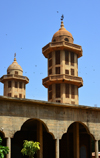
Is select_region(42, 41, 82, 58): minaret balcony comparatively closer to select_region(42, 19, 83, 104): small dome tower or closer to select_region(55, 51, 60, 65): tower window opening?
select_region(42, 19, 83, 104): small dome tower

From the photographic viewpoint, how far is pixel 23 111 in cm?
2605

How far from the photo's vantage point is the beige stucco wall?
2504 cm

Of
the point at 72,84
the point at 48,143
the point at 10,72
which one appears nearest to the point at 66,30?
the point at 72,84

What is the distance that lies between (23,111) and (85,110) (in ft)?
25.2

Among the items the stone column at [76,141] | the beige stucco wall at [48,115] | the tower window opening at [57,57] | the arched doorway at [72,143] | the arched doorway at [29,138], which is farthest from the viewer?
the tower window opening at [57,57]

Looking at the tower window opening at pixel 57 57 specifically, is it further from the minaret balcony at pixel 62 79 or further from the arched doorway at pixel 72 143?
the arched doorway at pixel 72 143

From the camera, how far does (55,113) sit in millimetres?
28078

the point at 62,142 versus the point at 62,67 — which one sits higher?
the point at 62,67

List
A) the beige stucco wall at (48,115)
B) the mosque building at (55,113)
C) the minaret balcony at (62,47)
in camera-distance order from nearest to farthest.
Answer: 1. the beige stucco wall at (48,115)
2. the mosque building at (55,113)
3. the minaret balcony at (62,47)

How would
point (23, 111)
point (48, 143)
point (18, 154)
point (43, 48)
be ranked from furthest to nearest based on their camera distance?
point (43, 48) → point (48, 143) → point (18, 154) → point (23, 111)

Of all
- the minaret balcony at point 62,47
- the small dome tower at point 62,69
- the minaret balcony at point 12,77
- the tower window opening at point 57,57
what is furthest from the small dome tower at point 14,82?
the tower window opening at point 57,57

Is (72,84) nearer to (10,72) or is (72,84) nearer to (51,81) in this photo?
(51,81)

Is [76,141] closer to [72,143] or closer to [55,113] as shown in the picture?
[55,113]

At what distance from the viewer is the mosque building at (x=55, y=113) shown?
25.7m
